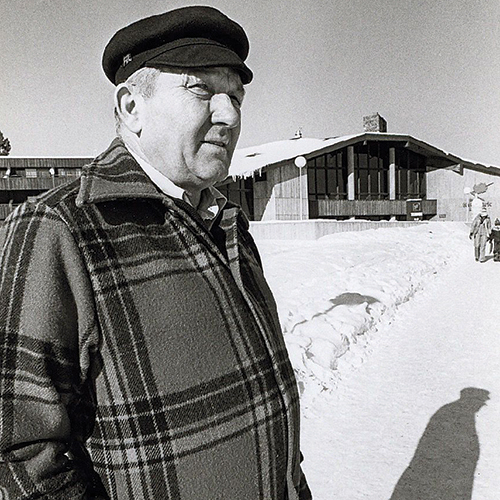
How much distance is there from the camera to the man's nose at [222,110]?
4.55 feet

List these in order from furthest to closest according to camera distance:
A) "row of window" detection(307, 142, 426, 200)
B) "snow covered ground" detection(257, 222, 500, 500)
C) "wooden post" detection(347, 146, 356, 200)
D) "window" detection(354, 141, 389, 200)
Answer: "window" detection(354, 141, 389, 200), "wooden post" detection(347, 146, 356, 200), "row of window" detection(307, 142, 426, 200), "snow covered ground" detection(257, 222, 500, 500)

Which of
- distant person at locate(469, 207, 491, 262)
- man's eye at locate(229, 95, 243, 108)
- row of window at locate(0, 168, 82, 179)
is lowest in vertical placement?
distant person at locate(469, 207, 491, 262)

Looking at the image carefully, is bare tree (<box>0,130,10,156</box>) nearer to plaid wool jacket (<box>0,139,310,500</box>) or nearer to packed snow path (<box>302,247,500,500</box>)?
packed snow path (<box>302,247,500,500</box>)

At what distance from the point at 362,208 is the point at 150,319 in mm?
24764

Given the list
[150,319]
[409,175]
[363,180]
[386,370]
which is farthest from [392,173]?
[150,319]

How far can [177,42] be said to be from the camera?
135 centimetres

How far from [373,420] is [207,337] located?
116 inches

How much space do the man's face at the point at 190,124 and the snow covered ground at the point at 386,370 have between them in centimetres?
228

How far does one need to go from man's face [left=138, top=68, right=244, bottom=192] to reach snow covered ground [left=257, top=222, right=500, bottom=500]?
2277 millimetres

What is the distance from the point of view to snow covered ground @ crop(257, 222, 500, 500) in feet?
10.2

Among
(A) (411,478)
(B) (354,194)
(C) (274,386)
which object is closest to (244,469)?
(C) (274,386)

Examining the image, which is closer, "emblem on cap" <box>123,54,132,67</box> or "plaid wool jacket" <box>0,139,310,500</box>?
"plaid wool jacket" <box>0,139,310,500</box>

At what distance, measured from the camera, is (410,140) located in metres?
25.5

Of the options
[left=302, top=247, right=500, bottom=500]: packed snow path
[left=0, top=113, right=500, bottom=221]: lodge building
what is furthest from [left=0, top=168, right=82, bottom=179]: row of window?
[left=302, top=247, right=500, bottom=500]: packed snow path
